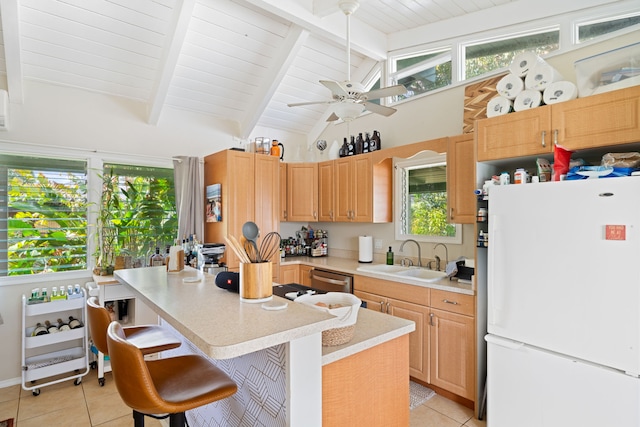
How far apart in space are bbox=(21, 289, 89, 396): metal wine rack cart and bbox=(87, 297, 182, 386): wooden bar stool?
60.1 inches

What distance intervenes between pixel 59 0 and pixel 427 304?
12.4 feet

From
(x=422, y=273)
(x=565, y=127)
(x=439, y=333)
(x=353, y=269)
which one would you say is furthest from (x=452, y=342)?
(x=565, y=127)

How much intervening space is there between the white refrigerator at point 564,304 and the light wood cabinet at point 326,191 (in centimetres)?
216

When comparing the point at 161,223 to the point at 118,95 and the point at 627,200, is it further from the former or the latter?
the point at 627,200

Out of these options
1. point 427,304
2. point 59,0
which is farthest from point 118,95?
point 427,304

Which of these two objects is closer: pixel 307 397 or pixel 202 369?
pixel 307 397

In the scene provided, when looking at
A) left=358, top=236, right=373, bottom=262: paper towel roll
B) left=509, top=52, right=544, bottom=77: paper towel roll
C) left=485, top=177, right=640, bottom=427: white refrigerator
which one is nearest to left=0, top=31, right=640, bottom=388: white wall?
left=358, top=236, right=373, bottom=262: paper towel roll

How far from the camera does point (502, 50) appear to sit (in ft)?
10.4

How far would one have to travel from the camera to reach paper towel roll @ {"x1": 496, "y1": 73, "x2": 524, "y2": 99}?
7.87ft

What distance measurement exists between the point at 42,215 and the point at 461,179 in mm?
3830

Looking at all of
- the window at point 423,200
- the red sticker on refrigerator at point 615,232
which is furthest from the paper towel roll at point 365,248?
the red sticker on refrigerator at point 615,232

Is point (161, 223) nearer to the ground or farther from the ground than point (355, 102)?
nearer to the ground

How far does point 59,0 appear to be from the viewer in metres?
2.69

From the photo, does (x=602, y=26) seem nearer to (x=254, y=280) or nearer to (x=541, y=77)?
(x=541, y=77)
